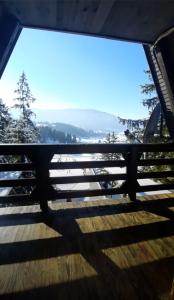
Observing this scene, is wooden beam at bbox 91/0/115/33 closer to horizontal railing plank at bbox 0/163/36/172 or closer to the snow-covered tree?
horizontal railing plank at bbox 0/163/36/172

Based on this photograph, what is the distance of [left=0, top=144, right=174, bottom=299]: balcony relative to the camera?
6.48 ft

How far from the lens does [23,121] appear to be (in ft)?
61.3

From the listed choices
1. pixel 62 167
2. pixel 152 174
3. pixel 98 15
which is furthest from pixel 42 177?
pixel 98 15

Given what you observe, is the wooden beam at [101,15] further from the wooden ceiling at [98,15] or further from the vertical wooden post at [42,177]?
the vertical wooden post at [42,177]

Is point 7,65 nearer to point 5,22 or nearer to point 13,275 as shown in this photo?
point 5,22

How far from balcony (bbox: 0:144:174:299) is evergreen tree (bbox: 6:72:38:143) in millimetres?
14027

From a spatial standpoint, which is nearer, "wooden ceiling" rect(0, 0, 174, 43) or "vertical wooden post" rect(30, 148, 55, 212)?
"wooden ceiling" rect(0, 0, 174, 43)

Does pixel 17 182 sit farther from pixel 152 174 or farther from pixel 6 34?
pixel 152 174

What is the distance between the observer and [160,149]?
158 inches

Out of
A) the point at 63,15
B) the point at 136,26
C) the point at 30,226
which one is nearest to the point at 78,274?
the point at 30,226

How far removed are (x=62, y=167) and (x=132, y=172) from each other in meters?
1.26

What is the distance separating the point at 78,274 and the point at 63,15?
3.23m

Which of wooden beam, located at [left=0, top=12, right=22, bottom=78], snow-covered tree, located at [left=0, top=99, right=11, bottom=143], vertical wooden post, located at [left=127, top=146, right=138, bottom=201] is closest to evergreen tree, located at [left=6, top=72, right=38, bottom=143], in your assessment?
snow-covered tree, located at [left=0, top=99, right=11, bottom=143]

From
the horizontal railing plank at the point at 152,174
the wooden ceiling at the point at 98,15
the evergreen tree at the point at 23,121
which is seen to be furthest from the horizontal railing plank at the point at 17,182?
the evergreen tree at the point at 23,121
